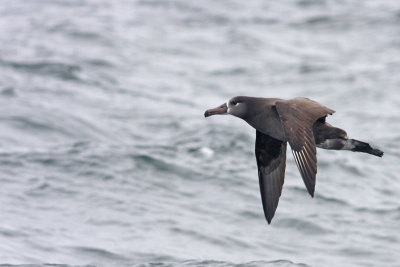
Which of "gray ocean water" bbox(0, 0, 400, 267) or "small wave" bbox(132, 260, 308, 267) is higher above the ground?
"gray ocean water" bbox(0, 0, 400, 267)

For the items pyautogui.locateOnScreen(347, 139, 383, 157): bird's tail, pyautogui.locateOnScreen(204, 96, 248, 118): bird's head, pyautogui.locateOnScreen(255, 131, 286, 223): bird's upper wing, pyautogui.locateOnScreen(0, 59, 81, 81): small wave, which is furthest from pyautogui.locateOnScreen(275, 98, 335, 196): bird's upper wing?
pyautogui.locateOnScreen(0, 59, 81, 81): small wave

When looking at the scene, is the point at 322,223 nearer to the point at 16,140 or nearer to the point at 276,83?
the point at 16,140

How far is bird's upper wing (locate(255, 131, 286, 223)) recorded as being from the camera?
1060cm

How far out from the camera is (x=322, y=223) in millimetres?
13672

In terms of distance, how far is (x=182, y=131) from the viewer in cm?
1728

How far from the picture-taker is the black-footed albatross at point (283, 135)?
922cm

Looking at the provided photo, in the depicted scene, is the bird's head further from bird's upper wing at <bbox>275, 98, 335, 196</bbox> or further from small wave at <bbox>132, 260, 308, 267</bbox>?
small wave at <bbox>132, 260, 308, 267</bbox>

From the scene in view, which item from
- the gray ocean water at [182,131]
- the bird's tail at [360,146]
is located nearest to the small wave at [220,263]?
the gray ocean water at [182,131]

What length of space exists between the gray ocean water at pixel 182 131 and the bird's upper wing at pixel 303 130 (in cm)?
230

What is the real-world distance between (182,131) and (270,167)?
21.9ft

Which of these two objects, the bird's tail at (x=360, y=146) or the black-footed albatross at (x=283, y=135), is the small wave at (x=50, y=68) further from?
the bird's tail at (x=360, y=146)

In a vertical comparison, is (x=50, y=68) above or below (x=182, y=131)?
above

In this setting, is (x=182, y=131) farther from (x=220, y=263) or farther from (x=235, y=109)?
(x=235, y=109)

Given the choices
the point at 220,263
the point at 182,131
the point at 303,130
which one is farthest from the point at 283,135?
the point at 182,131
